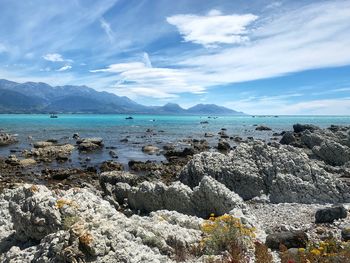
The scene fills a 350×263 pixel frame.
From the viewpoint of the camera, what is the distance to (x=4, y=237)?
13477 mm

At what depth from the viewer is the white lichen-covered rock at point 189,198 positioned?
19.6 m

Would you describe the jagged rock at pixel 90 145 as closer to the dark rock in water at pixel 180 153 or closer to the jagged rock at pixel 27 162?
the dark rock in water at pixel 180 153

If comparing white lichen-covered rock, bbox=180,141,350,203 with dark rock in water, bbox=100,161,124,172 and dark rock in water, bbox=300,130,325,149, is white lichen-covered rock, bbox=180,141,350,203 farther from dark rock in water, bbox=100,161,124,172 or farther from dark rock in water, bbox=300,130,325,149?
dark rock in water, bbox=300,130,325,149

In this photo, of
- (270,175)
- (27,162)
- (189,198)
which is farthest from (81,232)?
(27,162)

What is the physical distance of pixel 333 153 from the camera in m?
41.5

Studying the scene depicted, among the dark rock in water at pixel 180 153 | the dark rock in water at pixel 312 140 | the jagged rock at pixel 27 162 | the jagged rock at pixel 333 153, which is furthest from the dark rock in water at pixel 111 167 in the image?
the dark rock in water at pixel 312 140

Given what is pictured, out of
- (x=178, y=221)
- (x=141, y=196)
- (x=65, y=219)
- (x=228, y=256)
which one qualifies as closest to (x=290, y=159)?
(x=141, y=196)

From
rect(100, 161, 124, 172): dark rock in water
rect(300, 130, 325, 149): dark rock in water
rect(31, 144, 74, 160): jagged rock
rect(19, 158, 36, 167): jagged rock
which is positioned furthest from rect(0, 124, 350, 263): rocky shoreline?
rect(300, 130, 325, 149): dark rock in water

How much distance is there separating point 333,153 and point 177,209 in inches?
1052

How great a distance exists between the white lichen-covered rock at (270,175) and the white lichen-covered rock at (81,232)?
1001 centimetres

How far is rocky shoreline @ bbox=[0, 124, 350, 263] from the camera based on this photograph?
10812mm

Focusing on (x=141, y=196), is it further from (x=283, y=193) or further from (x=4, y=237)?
(x=4, y=237)

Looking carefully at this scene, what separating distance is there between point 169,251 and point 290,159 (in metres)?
15.7

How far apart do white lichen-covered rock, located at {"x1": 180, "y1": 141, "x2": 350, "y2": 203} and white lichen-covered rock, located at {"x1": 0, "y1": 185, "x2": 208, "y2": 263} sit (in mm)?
10007
